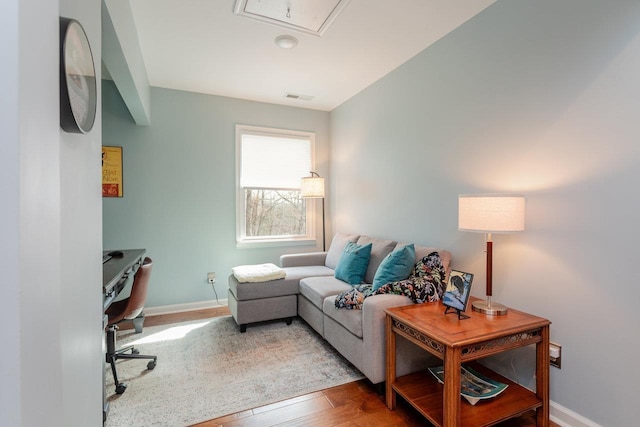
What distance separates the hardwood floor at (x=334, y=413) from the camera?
67.2 inches

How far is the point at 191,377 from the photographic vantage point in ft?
7.09

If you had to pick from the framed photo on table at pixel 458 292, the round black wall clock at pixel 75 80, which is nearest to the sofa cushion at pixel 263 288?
the framed photo on table at pixel 458 292

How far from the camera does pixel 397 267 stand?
91.1 inches

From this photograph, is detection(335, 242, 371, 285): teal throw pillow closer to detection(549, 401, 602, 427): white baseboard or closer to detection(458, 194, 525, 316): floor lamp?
detection(458, 194, 525, 316): floor lamp

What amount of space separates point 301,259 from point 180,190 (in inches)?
66.3

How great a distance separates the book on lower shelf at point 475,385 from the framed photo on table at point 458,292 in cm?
40

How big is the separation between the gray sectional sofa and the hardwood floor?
16 centimetres

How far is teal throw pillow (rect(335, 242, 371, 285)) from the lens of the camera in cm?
288

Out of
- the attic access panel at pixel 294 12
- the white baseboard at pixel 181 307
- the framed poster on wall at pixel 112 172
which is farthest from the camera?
the white baseboard at pixel 181 307

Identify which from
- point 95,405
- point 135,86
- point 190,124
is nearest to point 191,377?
point 95,405

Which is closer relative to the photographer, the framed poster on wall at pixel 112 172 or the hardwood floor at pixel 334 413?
the hardwood floor at pixel 334 413

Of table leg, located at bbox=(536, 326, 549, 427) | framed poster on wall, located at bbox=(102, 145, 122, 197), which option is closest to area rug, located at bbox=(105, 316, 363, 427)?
table leg, located at bbox=(536, 326, 549, 427)

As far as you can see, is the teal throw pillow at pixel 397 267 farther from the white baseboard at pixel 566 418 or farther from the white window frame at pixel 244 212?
the white window frame at pixel 244 212

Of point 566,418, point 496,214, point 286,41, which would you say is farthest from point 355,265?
point 286,41
